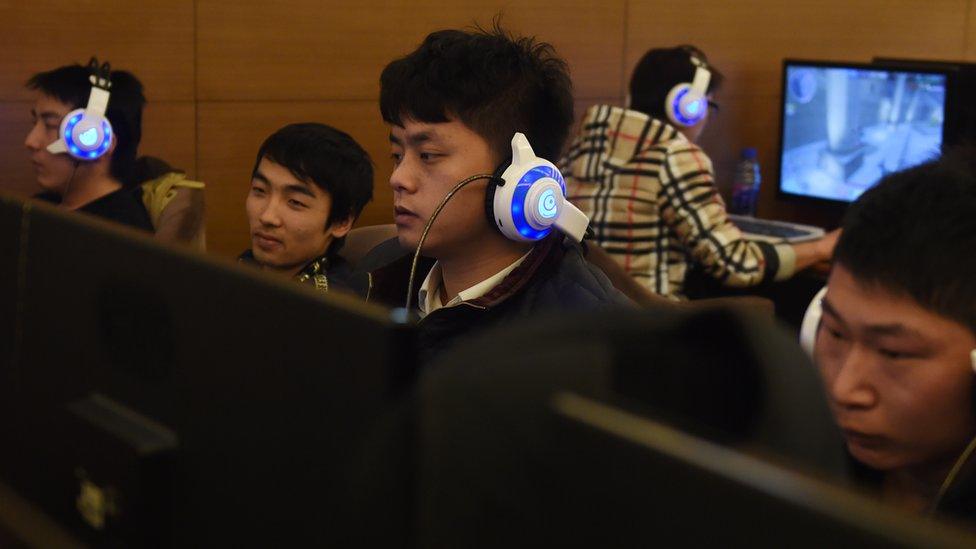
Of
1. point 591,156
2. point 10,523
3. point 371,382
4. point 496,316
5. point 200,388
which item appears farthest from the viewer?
point 591,156

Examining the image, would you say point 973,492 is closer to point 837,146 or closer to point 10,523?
point 10,523

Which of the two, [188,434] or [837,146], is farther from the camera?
[837,146]

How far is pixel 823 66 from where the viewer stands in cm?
412

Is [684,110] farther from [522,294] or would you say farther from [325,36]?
[522,294]

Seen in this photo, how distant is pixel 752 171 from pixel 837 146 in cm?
36

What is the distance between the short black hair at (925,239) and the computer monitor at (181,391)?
2.27 feet

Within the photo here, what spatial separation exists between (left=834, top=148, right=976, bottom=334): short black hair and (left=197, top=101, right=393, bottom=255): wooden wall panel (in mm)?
2261

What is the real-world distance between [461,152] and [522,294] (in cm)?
25

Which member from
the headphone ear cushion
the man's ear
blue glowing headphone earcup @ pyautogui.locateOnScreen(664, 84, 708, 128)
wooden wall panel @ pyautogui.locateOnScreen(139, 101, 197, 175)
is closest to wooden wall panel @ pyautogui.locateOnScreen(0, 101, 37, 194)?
wooden wall panel @ pyautogui.locateOnScreen(139, 101, 197, 175)

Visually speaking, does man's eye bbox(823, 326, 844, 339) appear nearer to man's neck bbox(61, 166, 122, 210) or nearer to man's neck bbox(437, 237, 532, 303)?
man's neck bbox(437, 237, 532, 303)

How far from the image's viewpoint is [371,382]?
0.61 metres

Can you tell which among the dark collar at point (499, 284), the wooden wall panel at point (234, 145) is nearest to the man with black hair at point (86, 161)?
the wooden wall panel at point (234, 145)

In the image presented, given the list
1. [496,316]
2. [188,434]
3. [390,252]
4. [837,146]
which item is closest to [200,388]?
[188,434]

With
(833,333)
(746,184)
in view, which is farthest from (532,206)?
(746,184)
